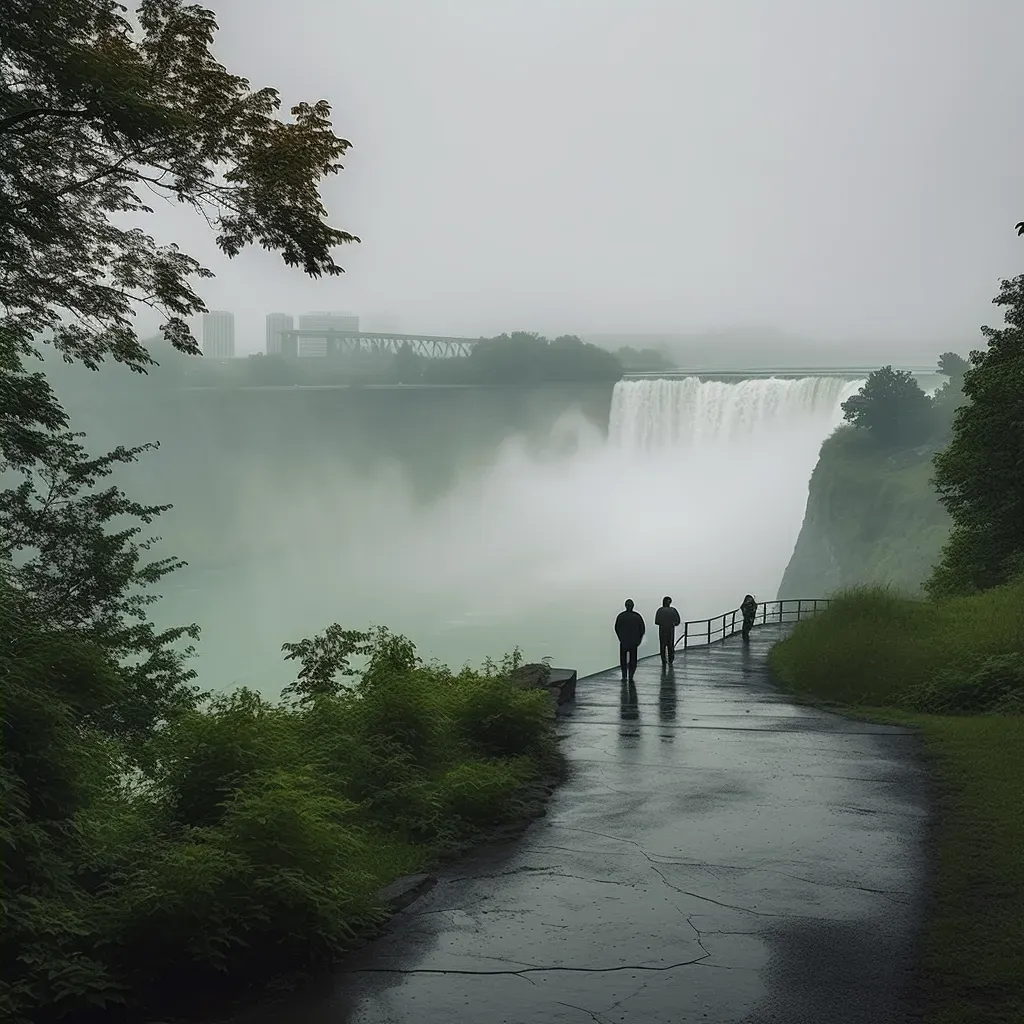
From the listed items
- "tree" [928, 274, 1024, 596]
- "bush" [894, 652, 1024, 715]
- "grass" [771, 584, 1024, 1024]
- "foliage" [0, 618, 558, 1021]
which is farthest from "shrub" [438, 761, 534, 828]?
"tree" [928, 274, 1024, 596]

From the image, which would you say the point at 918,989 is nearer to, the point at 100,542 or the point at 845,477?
the point at 100,542

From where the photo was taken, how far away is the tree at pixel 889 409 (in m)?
104

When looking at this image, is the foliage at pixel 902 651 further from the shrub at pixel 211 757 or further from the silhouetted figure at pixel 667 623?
the shrub at pixel 211 757

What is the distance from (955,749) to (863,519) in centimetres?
9013

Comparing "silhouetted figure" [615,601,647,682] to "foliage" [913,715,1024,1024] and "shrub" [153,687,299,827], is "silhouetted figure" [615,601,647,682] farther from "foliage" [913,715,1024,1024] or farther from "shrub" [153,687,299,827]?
"shrub" [153,687,299,827]

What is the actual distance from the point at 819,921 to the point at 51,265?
12006mm

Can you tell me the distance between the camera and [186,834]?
7992mm

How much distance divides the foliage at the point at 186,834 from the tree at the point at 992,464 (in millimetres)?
27329

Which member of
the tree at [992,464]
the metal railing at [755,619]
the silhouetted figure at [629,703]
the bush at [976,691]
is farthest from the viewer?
the tree at [992,464]

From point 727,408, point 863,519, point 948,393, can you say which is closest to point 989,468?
point 863,519

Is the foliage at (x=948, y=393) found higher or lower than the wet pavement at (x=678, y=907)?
higher

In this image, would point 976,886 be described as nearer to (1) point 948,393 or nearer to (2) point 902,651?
(2) point 902,651

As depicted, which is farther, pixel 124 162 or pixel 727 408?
pixel 727 408

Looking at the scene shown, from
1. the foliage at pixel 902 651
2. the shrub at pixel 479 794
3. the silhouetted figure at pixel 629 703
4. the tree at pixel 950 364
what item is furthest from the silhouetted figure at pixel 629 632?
the tree at pixel 950 364
